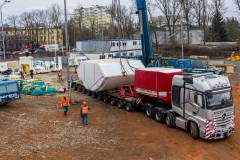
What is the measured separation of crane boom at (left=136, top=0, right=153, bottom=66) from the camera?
28391 mm

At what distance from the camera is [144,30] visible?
2891 cm

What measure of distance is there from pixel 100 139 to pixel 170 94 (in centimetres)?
480

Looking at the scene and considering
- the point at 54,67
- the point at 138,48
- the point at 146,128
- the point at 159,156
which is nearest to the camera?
the point at 159,156

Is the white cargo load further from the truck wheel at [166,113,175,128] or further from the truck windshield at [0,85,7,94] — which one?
the truck wheel at [166,113,175,128]

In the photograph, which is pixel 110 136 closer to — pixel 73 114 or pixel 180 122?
pixel 180 122

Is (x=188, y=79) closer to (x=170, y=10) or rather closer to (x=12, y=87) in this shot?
(x=12, y=87)

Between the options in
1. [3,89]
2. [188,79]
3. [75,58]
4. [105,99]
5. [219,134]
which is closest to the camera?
[219,134]

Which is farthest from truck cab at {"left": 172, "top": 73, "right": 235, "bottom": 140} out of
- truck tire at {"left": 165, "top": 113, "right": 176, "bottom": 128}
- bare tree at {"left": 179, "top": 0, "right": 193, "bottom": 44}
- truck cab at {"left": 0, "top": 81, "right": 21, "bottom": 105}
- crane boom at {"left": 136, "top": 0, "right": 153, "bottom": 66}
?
bare tree at {"left": 179, "top": 0, "right": 193, "bottom": 44}

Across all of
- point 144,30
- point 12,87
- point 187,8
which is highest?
point 187,8

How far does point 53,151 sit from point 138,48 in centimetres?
A: 5678

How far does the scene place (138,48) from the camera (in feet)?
237

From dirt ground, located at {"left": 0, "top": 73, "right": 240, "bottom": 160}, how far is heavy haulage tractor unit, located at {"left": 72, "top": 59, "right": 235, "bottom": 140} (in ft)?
2.25

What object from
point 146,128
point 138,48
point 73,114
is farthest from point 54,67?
point 146,128

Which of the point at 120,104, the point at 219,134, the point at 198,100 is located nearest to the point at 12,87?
the point at 120,104
